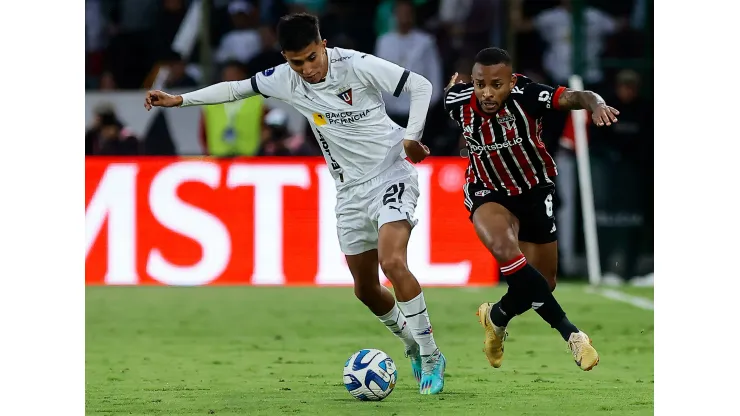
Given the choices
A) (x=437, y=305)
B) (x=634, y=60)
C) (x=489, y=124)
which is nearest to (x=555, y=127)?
(x=634, y=60)

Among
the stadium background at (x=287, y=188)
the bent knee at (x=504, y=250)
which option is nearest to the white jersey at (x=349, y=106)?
the bent knee at (x=504, y=250)

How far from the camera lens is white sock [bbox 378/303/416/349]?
25.8ft

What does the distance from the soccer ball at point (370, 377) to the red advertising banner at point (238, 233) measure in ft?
22.8

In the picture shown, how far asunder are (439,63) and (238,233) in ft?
10.7

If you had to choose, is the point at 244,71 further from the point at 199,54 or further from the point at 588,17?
the point at 588,17

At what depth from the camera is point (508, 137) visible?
25.3 feet

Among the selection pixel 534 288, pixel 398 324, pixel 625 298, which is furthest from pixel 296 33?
pixel 625 298

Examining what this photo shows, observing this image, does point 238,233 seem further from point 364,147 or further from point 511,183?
point 511,183

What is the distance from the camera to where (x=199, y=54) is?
1683 cm

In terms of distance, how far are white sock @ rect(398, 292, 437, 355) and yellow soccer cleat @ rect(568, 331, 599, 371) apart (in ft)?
2.67

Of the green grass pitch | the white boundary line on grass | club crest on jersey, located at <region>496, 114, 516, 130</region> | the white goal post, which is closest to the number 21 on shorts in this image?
club crest on jersey, located at <region>496, 114, 516, 130</region>

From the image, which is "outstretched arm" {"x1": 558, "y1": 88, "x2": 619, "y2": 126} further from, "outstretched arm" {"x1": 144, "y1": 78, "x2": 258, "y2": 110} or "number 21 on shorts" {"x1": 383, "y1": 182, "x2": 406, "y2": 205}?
"outstretched arm" {"x1": 144, "y1": 78, "x2": 258, "y2": 110}

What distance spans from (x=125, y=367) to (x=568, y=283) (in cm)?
733

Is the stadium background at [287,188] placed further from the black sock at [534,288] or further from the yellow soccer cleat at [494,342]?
the black sock at [534,288]
